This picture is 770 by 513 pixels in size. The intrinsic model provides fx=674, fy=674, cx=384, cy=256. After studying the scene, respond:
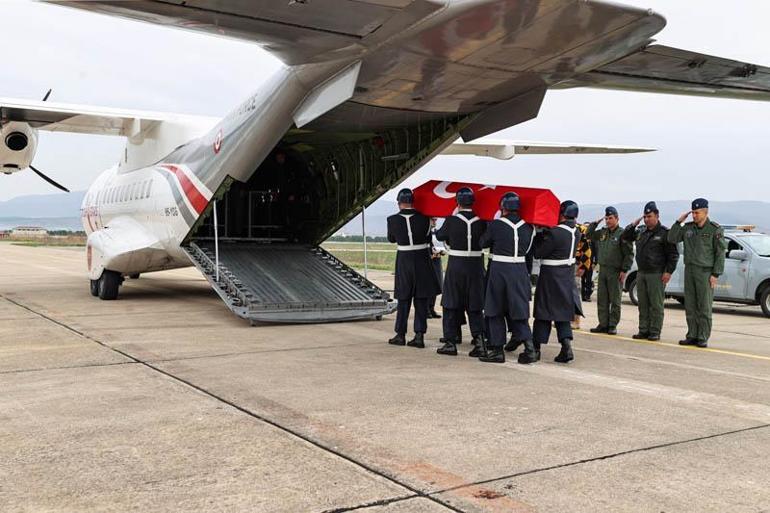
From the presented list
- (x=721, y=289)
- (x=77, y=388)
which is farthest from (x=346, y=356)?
(x=721, y=289)

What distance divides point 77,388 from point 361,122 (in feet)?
17.7

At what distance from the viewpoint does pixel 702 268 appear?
324 inches

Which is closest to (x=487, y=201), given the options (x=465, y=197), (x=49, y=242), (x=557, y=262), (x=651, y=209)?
(x=465, y=197)

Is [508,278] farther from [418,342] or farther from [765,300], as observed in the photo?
[765,300]

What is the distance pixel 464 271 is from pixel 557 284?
3.12 ft

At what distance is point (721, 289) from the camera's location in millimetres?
12586

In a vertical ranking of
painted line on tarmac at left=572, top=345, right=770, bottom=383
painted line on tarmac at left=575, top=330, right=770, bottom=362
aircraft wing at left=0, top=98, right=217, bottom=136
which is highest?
aircraft wing at left=0, top=98, right=217, bottom=136

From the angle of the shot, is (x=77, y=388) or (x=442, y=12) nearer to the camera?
(x=77, y=388)

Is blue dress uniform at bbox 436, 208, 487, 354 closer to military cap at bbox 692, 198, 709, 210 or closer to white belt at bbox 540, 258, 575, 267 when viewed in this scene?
white belt at bbox 540, 258, 575, 267

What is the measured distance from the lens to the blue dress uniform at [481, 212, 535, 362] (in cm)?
655

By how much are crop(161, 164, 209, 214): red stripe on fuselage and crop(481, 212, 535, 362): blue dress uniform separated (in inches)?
202

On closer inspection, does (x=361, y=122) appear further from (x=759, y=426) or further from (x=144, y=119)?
(x=759, y=426)

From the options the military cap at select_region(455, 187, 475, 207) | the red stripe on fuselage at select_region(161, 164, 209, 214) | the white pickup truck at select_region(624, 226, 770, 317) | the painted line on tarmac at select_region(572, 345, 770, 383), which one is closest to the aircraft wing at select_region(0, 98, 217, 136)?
the red stripe on fuselage at select_region(161, 164, 209, 214)

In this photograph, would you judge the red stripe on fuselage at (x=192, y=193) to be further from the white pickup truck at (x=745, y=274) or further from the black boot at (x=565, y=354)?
the white pickup truck at (x=745, y=274)
